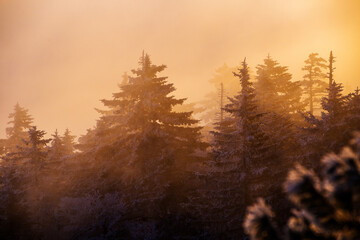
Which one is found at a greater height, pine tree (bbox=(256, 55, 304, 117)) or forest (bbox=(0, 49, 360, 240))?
pine tree (bbox=(256, 55, 304, 117))

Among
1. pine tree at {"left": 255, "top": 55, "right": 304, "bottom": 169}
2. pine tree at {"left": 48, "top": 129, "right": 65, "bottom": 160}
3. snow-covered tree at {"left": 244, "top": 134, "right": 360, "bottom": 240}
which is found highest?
pine tree at {"left": 255, "top": 55, "right": 304, "bottom": 169}

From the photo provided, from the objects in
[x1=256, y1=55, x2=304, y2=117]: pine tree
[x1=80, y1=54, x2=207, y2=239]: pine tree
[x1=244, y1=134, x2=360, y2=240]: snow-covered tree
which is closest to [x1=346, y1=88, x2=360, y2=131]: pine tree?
[x1=256, y1=55, x2=304, y2=117]: pine tree

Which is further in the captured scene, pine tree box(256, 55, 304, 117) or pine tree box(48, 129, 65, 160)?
pine tree box(48, 129, 65, 160)

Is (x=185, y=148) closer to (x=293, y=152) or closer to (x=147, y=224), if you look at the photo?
(x=147, y=224)

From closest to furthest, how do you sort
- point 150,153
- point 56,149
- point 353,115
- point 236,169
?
point 353,115
point 236,169
point 150,153
point 56,149

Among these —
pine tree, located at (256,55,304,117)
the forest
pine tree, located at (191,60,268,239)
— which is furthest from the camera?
pine tree, located at (256,55,304,117)

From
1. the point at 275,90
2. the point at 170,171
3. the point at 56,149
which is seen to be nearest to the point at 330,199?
the point at 170,171

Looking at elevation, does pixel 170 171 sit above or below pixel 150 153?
below

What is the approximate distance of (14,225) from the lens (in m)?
24.0

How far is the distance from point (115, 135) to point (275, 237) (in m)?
23.4

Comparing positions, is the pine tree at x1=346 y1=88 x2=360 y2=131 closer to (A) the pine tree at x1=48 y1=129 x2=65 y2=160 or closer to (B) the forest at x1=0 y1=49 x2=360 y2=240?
(B) the forest at x1=0 y1=49 x2=360 y2=240

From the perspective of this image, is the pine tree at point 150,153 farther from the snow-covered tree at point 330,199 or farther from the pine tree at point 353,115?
the snow-covered tree at point 330,199

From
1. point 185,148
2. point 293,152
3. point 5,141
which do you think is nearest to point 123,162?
point 185,148

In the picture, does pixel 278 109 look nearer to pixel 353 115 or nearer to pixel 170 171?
pixel 353 115
